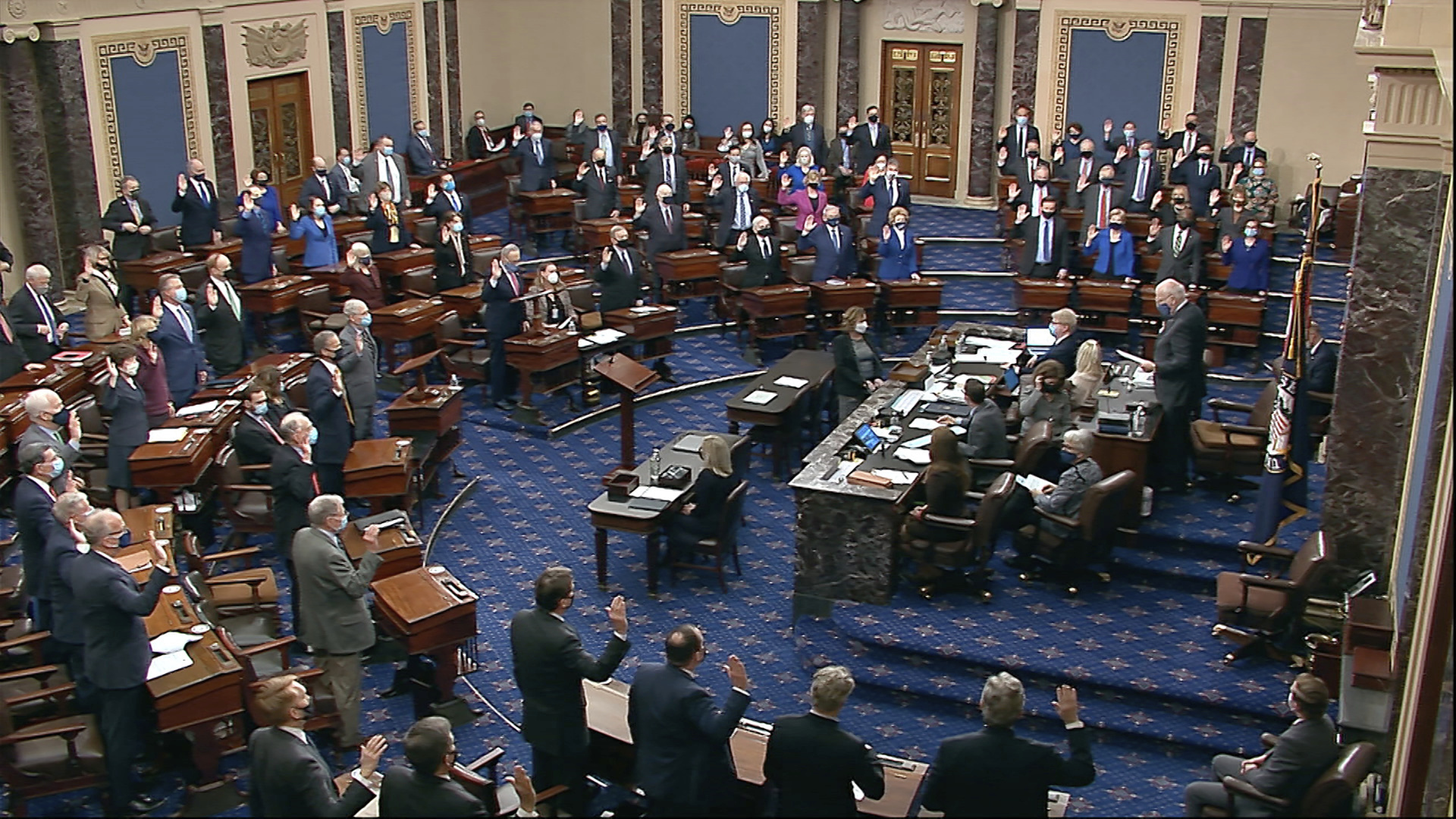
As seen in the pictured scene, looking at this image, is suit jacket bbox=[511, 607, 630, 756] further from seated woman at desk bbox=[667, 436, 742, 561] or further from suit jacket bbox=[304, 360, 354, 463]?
suit jacket bbox=[304, 360, 354, 463]

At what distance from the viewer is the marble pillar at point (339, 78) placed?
784 inches

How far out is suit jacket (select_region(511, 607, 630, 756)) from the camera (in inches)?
278

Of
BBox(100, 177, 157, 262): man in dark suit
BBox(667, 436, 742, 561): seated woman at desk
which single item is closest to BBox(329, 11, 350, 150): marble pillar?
BBox(100, 177, 157, 262): man in dark suit

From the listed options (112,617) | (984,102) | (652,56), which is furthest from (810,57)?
(112,617)

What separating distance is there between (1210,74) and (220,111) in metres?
12.7

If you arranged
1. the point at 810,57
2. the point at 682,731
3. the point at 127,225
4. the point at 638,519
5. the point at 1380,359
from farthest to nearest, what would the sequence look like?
1. the point at 810,57
2. the point at 127,225
3. the point at 638,519
4. the point at 1380,359
5. the point at 682,731

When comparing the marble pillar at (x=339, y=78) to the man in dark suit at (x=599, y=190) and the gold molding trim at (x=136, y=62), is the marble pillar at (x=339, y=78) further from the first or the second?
the man in dark suit at (x=599, y=190)

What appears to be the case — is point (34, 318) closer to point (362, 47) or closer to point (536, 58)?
point (362, 47)

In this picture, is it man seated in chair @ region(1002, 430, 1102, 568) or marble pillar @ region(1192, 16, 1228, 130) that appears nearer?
man seated in chair @ region(1002, 430, 1102, 568)

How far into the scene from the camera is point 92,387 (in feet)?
39.9

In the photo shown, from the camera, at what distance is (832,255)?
15953mm

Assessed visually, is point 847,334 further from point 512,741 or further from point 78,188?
point 78,188

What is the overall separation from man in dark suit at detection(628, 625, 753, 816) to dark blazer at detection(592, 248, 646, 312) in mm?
8646

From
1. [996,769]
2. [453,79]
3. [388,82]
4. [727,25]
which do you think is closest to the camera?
[996,769]
